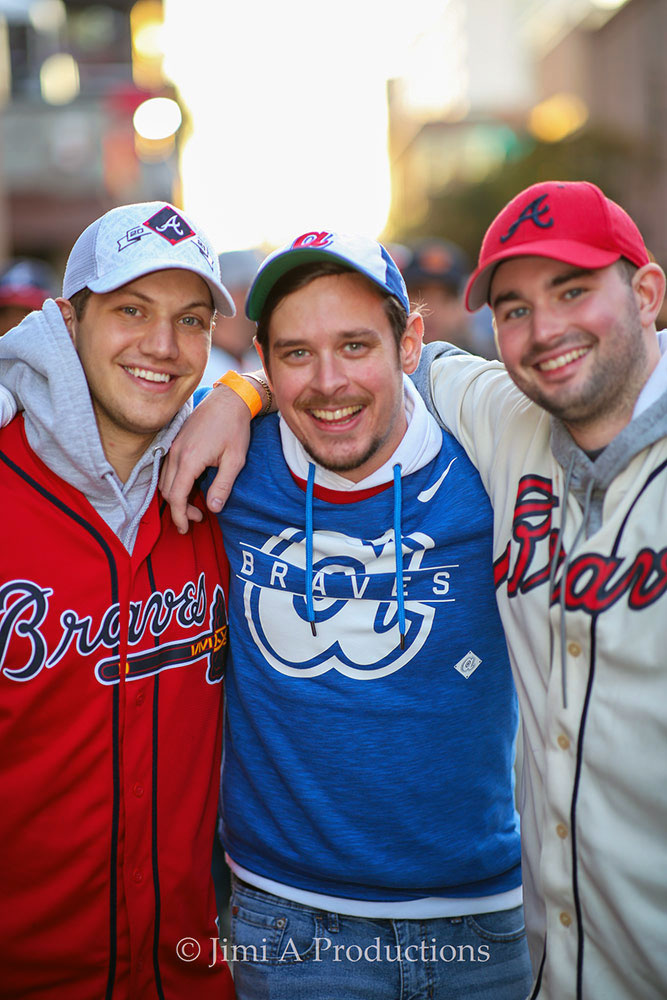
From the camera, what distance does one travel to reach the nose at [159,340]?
287 cm

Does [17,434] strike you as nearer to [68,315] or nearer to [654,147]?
[68,315]

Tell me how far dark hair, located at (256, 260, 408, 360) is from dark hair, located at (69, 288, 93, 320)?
554 millimetres

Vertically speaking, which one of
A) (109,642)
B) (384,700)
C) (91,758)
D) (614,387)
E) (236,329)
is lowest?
(91,758)

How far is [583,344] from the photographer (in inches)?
92.5

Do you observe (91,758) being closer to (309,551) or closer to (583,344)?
(309,551)

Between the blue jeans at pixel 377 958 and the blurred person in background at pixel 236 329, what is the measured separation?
10.7 feet

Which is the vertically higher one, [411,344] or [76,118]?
[76,118]

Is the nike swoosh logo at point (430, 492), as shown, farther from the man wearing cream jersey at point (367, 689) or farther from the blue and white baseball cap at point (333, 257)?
the blue and white baseball cap at point (333, 257)

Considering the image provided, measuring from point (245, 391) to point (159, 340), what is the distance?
45cm

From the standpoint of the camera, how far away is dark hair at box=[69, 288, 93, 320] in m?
2.96

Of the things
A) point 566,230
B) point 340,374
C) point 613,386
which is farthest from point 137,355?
point 613,386

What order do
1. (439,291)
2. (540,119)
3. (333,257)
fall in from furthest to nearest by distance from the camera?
1. (540,119)
2. (439,291)
3. (333,257)

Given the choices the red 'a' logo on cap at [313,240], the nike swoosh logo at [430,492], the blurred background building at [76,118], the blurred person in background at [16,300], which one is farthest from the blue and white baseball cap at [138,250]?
the blurred background building at [76,118]

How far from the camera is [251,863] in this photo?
2980mm
